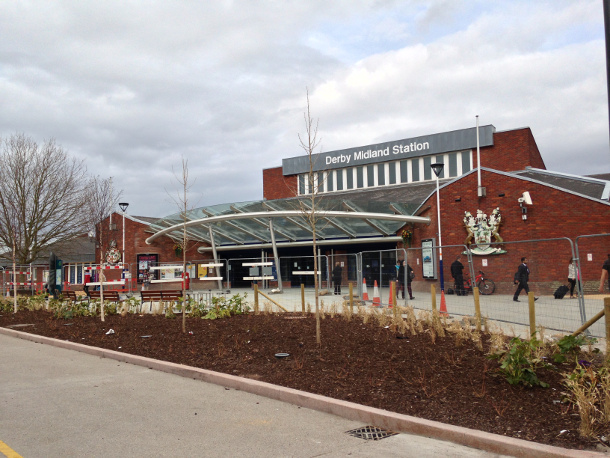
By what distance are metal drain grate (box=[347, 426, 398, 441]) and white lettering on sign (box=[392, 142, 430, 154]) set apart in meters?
41.8

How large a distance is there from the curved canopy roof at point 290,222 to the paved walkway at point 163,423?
17355 mm

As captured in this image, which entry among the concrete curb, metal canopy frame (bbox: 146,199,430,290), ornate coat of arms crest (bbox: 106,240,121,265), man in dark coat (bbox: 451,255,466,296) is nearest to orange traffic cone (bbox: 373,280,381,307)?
man in dark coat (bbox: 451,255,466,296)

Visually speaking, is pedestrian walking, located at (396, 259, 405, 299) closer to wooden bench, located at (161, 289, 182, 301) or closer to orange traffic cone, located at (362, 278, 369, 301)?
orange traffic cone, located at (362, 278, 369, 301)

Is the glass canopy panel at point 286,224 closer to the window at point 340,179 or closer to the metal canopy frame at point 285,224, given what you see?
the metal canopy frame at point 285,224

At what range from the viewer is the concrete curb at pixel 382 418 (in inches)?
178

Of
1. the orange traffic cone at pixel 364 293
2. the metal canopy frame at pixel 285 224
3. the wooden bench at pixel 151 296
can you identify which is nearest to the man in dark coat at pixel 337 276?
the metal canopy frame at pixel 285 224

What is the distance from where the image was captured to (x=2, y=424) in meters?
5.68

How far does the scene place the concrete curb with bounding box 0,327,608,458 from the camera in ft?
14.8

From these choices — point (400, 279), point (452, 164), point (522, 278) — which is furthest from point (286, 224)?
point (522, 278)

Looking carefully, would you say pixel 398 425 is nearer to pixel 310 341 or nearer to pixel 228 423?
pixel 228 423

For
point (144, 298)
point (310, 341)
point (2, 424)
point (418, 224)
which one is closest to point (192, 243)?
point (418, 224)

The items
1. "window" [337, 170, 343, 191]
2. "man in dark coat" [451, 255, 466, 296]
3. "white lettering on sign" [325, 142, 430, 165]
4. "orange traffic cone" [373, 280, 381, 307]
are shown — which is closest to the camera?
"man in dark coat" [451, 255, 466, 296]

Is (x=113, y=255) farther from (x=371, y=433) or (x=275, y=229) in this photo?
(x=371, y=433)

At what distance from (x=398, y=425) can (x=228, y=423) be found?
182 cm
